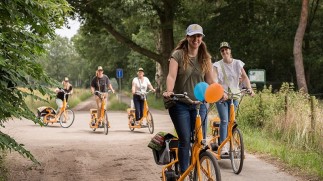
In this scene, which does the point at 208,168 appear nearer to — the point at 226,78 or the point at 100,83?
the point at 226,78

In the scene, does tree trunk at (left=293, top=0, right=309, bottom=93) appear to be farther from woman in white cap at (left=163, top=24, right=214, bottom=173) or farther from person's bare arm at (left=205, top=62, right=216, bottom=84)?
woman in white cap at (left=163, top=24, right=214, bottom=173)

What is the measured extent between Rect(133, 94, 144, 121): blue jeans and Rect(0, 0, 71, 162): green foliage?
8618 millimetres

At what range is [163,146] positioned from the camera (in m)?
6.04

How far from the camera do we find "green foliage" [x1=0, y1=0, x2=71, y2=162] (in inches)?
241

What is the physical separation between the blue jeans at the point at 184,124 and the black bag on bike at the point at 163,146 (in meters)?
0.18

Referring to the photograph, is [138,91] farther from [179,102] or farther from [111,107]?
[111,107]

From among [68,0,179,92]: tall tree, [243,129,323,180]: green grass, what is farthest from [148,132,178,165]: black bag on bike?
[68,0,179,92]: tall tree

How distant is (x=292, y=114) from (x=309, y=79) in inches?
1014

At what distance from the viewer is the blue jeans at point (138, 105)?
15.4 meters

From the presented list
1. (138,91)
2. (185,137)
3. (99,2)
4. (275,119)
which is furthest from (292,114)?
(99,2)

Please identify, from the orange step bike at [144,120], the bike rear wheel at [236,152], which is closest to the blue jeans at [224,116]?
the bike rear wheel at [236,152]

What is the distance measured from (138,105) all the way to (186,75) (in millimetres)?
9835

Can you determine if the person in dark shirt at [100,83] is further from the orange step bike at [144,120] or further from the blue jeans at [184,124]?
the blue jeans at [184,124]

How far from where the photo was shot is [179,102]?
18.7 ft
